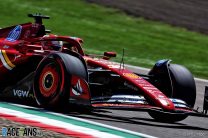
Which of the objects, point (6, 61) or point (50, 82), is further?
point (6, 61)

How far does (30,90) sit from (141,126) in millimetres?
1883

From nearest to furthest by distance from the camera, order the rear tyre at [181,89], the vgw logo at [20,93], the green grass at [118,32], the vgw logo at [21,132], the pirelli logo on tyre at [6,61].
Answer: the vgw logo at [21,132], the vgw logo at [20,93], the rear tyre at [181,89], the pirelli logo on tyre at [6,61], the green grass at [118,32]

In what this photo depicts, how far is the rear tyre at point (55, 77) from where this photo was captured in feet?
29.6

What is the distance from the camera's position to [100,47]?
21.1m

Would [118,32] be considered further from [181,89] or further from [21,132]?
[21,132]

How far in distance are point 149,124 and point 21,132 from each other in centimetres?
271

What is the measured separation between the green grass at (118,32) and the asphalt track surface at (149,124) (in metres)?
7.85

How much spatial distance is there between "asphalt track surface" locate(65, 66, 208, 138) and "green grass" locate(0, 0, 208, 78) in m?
7.85

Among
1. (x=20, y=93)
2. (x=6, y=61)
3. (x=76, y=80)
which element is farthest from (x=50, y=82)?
(x=6, y=61)

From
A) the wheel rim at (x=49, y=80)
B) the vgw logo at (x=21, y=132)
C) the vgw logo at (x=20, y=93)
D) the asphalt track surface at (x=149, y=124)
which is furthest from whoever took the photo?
the vgw logo at (x=20, y=93)

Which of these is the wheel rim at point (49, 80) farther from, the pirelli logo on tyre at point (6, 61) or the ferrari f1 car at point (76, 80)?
the pirelli logo on tyre at point (6, 61)

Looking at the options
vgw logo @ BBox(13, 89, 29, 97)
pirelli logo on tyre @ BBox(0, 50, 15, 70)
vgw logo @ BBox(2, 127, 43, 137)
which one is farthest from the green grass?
vgw logo @ BBox(2, 127, 43, 137)

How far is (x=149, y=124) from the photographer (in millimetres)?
9328

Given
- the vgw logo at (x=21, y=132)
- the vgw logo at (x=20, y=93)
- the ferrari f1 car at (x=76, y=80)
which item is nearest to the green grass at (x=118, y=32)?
the ferrari f1 car at (x=76, y=80)
